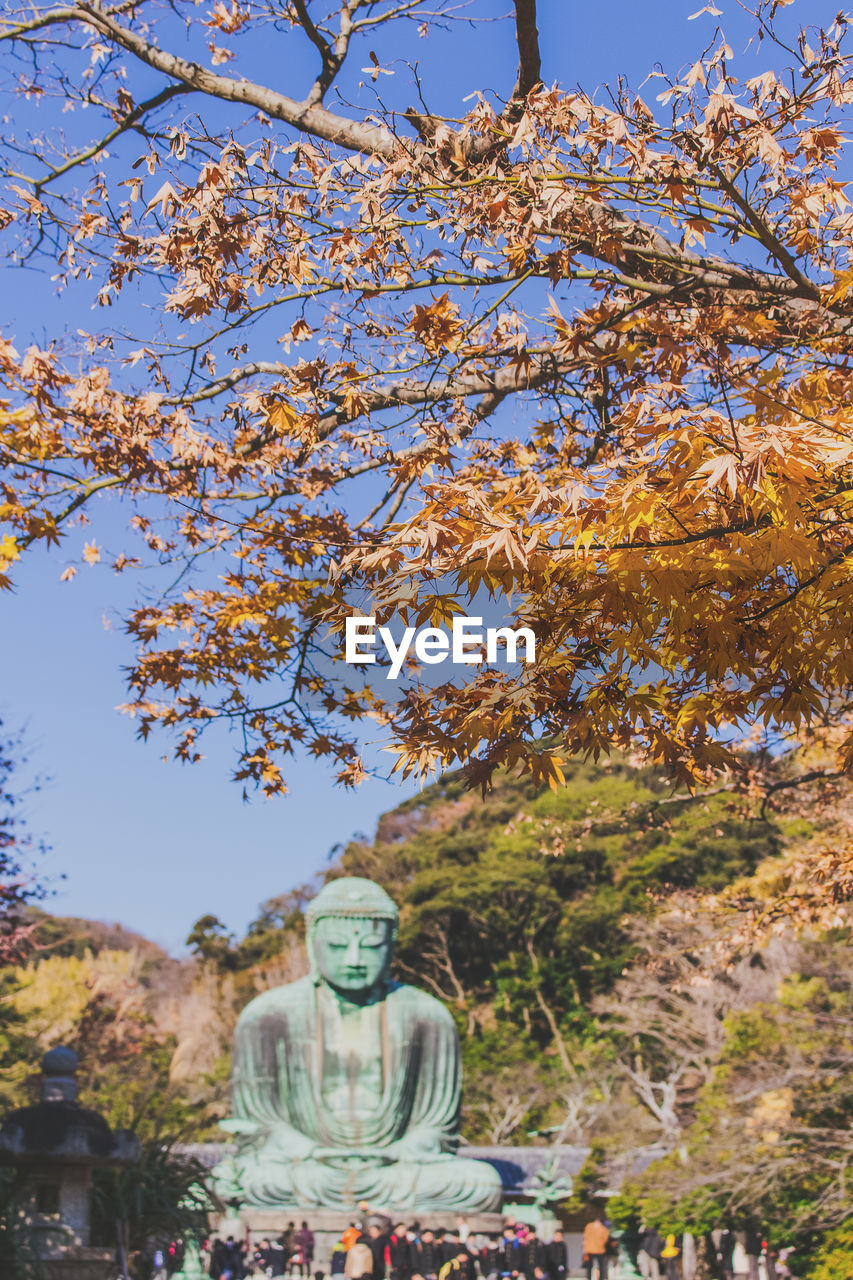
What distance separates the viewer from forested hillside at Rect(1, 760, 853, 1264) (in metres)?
13.2

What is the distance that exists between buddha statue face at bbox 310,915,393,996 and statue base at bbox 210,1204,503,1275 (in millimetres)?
2615

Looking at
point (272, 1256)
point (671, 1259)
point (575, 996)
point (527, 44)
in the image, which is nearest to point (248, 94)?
point (527, 44)

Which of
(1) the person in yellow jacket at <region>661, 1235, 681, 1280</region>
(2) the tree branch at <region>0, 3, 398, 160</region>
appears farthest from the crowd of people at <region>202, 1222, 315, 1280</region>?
(2) the tree branch at <region>0, 3, 398, 160</region>

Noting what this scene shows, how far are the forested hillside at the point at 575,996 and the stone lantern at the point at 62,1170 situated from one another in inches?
176

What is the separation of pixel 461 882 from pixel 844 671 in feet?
104

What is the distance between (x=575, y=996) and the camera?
105 ft

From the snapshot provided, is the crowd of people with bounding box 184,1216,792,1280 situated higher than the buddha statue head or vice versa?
the buddha statue head

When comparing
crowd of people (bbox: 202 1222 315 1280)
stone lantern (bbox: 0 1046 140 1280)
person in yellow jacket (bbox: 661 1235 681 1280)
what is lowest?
person in yellow jacket (bbox: 661 1235 681 1280)

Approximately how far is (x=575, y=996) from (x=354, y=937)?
18.2 metres

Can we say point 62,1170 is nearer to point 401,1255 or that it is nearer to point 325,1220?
point 401,1255

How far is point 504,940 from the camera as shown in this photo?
114 feet

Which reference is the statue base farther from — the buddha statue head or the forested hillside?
the buddha statue head

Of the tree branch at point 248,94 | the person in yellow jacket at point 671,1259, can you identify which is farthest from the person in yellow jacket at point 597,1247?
the tree branch at point 248,94

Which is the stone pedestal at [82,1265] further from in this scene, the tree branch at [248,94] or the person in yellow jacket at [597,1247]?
the person in yellow jacket at [597,1247]
